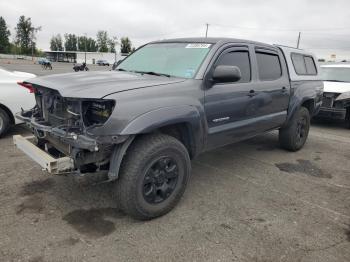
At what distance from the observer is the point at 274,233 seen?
3166 mm

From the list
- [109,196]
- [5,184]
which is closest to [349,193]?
[109,196]

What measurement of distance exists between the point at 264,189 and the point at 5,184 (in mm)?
3280

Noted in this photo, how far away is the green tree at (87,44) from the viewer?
354 ft

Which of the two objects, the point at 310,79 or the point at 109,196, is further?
the point at 310,79

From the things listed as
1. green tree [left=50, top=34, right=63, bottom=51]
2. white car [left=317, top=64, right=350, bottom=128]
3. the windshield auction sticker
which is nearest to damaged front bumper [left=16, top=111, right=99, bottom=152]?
the windshield auction sticker

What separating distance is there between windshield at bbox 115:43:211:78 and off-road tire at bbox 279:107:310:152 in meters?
2.54

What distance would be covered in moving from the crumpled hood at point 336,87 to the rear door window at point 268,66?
4.00 meters

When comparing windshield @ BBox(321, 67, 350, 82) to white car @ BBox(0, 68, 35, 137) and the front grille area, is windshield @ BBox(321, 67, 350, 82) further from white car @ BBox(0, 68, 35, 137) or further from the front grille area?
white car @ BBox(0, 68, 35, 137)

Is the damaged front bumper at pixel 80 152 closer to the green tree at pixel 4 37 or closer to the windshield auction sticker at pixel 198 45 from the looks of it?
the windshield auction sticker at pixel 198 45

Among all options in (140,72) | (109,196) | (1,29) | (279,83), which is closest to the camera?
(109,196)

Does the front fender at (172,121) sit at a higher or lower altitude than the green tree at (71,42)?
lower

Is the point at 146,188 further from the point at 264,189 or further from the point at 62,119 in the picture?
the point at 264,189

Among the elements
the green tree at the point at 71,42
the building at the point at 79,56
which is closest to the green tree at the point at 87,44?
the green tree at the point at 71,42

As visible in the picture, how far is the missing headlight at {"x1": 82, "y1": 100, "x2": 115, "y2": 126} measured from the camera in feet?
9.52
